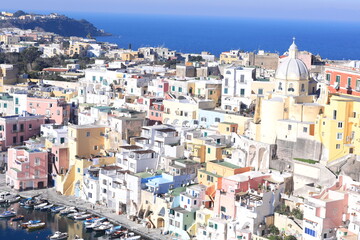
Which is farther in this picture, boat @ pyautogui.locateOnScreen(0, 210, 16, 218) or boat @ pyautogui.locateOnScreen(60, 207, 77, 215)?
boat @ pyautogui.locateOnScreen(60, 207, 77, 215)

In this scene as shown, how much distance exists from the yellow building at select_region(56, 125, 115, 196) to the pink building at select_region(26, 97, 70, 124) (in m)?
8.08

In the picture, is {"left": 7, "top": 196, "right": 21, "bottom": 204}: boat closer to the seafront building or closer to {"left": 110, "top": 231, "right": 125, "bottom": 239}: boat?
the seafront building

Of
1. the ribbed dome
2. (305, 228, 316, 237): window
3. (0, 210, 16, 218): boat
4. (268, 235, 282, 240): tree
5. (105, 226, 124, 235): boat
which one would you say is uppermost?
the ribbed dome

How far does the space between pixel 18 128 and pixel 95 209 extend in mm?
12710

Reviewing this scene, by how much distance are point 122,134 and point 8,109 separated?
1444 centimetres

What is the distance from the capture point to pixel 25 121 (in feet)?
169

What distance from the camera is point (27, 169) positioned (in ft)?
149

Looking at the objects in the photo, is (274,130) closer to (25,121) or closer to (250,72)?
(250,72)

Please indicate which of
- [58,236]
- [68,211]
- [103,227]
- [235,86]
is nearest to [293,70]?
[235,86]

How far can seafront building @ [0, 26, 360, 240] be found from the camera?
35.0m

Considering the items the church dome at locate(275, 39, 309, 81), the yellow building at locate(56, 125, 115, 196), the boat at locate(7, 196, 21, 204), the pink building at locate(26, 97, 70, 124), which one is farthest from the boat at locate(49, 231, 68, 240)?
the pink building at locate(26, 97, 70, 124)

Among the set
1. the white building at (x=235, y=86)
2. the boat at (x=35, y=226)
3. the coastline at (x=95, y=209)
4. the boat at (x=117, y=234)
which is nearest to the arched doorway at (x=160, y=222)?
the coastline at (x=95, y=209)

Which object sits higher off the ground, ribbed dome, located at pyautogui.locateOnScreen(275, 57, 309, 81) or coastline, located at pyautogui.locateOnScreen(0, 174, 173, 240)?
ribbed dome, located at pyautogui.locateOnScreen(275, 57, 309, 81)

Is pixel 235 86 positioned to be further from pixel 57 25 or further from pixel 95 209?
pixel 57 25
